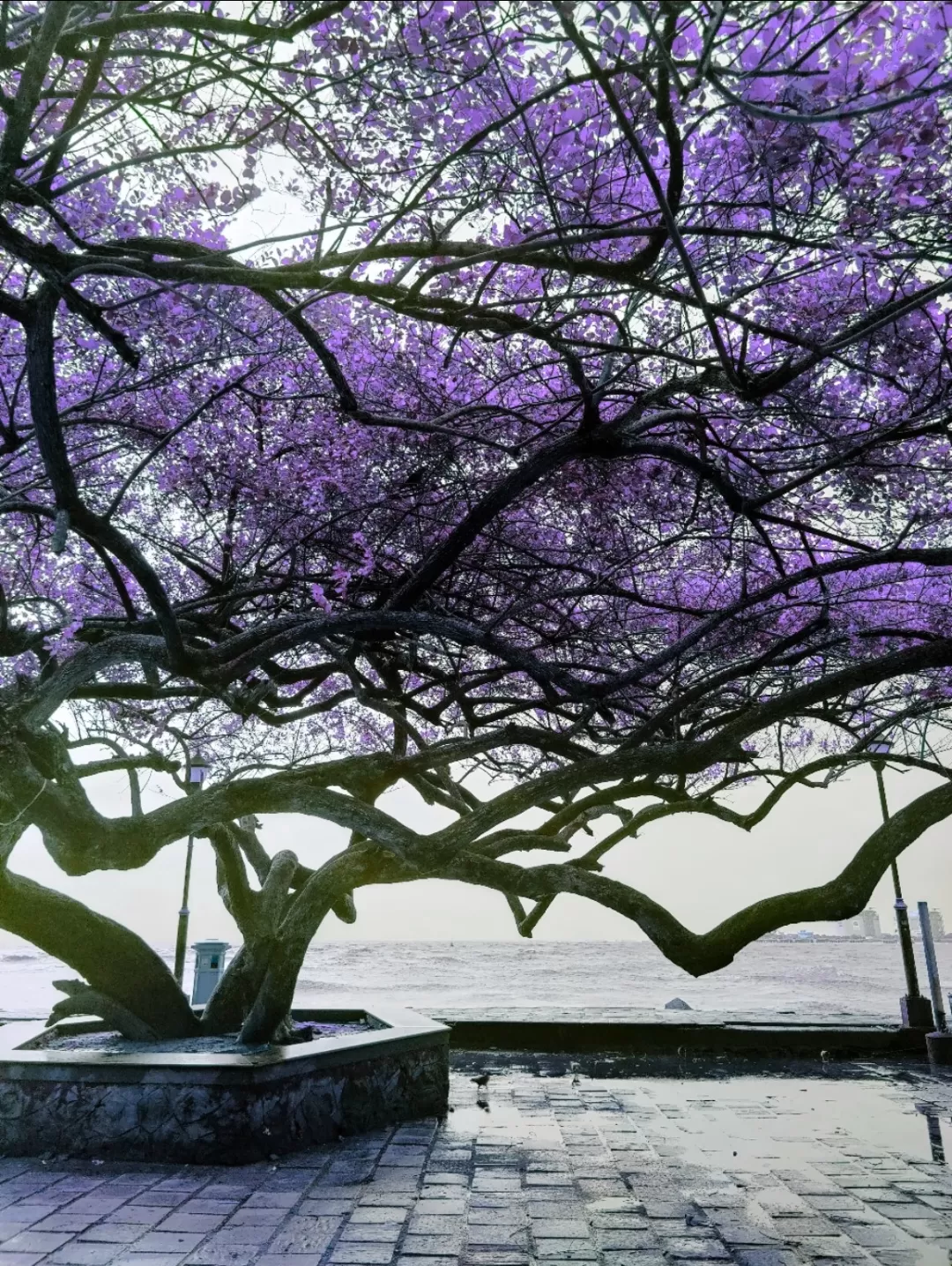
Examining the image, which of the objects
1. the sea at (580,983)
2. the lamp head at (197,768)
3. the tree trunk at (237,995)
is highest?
the lamp head at (197,768)

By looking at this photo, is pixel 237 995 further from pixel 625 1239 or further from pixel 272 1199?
pixel 625 1239

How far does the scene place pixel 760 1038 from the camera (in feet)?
43.5

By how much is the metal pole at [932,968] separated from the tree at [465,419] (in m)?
4.14

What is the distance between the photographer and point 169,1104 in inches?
274

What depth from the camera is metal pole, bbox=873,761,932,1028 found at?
13.6 meters

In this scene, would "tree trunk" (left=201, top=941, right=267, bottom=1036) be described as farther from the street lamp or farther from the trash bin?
the street lamp

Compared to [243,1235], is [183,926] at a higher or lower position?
higher

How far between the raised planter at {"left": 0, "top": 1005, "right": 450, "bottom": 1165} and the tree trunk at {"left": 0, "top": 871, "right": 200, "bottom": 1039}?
0.78 meters

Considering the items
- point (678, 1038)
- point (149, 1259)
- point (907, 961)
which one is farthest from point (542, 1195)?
point (907, 961)

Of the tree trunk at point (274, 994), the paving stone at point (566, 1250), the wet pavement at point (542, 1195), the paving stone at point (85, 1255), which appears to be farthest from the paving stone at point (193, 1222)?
the tree trunk at point (274, 994)

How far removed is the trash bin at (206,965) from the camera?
11680mm

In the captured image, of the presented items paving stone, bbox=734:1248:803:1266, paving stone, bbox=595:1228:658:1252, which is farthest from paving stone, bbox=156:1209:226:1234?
paving stone, bbox=734:1248:803:1266

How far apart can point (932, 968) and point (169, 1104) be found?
11.0 meters

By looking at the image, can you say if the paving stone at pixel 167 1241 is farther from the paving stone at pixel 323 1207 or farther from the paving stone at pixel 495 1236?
the paving stone at pixel 495 1236
